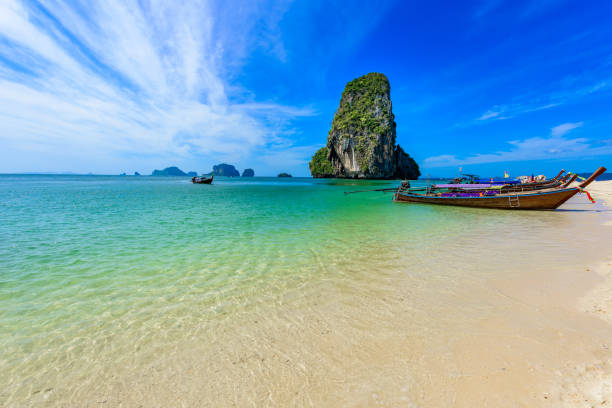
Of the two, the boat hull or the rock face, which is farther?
the rock face

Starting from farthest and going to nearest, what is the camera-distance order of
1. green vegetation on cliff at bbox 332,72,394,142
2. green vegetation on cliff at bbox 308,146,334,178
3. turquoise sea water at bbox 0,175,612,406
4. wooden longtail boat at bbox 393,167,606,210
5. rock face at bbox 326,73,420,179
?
green vegetation on cliff at bbox 308,146,334,178 → green vegetation on cliff at bbox 332,72,394,142 → rock face at bbox 326,73,420,179 → wooden longtail boat at bbox 393,167,606,210 → turquoise sea water at bbox 0,175,612,406

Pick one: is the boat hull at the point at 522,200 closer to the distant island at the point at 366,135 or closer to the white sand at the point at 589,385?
the white sand at the point at 589,385

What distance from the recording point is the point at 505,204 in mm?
17578

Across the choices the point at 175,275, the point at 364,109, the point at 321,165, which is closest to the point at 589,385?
the point at 175,275

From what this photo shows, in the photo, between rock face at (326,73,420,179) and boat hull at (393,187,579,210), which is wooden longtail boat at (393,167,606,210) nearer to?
boat hull at (393,187,579,210)

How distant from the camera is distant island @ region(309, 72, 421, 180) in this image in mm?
93875

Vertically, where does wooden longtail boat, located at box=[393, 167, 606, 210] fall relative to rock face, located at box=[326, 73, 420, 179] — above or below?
below

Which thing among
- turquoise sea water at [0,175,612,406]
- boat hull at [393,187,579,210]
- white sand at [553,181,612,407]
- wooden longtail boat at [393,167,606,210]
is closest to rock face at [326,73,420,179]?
wooden longtail boat at [393,167,606,210]

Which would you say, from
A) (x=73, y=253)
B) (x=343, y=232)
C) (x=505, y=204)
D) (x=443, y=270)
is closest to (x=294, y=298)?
(x=443, y=270)

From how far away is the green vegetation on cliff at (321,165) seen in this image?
401 feet

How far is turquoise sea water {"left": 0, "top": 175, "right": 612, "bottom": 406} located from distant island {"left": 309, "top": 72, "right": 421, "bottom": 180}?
284 ft

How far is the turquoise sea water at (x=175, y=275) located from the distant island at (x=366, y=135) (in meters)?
86.7

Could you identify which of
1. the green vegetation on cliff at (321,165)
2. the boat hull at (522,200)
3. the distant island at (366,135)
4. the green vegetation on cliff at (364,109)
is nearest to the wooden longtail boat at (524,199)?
the boat hull at (522,200)

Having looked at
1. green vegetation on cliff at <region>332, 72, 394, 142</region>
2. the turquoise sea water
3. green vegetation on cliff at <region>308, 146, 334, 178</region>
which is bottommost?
the turquoise sea water
